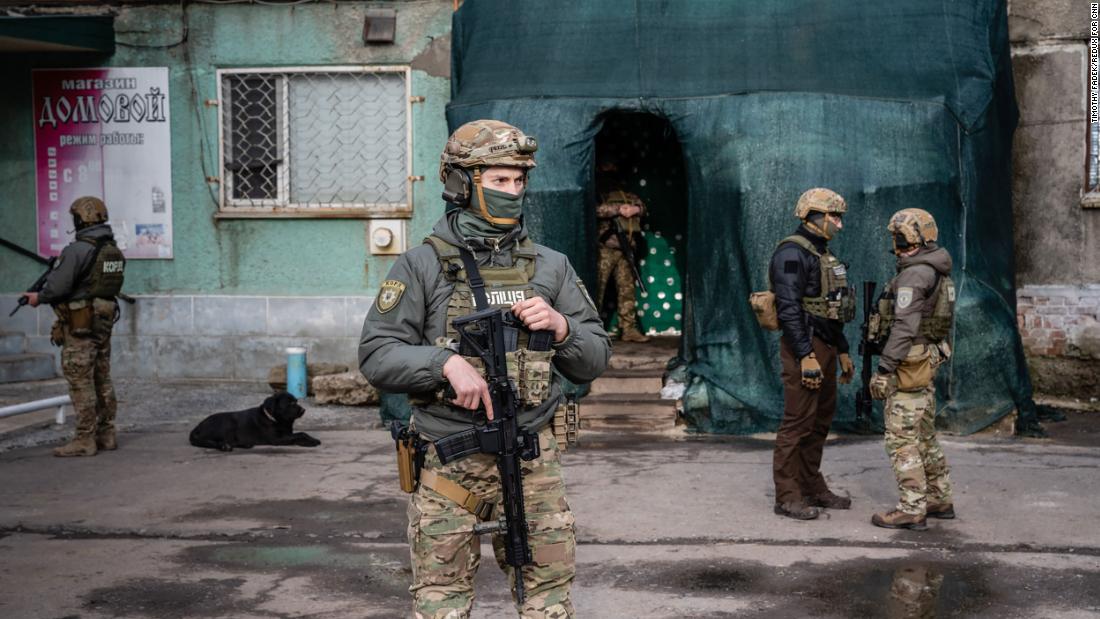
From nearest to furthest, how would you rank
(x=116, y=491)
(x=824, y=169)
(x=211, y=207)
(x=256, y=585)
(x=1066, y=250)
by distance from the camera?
(x=256, y=585), (x=116, y=491), (x=824, y=169), (x=1066, y=250), (x=211, y=207)

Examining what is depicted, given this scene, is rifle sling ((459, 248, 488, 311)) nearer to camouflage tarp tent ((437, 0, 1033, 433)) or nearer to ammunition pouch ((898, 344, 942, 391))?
ammunition pouch ((898, 344, 942, 391))

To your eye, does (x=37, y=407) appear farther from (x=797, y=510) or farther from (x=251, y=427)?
(x=797, y=510)

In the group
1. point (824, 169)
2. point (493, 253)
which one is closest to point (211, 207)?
point (824, 169)

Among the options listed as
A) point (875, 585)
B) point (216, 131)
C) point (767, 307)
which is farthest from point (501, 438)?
point (216, 131)

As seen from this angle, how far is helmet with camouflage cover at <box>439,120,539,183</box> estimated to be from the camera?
4.19 meters

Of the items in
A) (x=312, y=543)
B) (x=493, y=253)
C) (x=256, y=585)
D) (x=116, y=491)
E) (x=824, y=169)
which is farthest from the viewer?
(x=824, y=169)

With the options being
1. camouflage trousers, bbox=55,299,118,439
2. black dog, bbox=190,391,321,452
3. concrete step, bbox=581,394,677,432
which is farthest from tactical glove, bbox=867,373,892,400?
camouflage trousers, bbox=55,299,118,439

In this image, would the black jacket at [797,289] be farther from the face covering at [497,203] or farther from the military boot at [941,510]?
the face covering at [497,203]

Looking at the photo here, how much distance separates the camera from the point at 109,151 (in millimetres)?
12531

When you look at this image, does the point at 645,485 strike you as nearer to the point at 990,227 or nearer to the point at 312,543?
the point at 312,543

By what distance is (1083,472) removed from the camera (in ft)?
28.2

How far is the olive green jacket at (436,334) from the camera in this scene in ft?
13.3

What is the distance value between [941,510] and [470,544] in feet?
13.0

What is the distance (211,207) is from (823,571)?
7848mm
